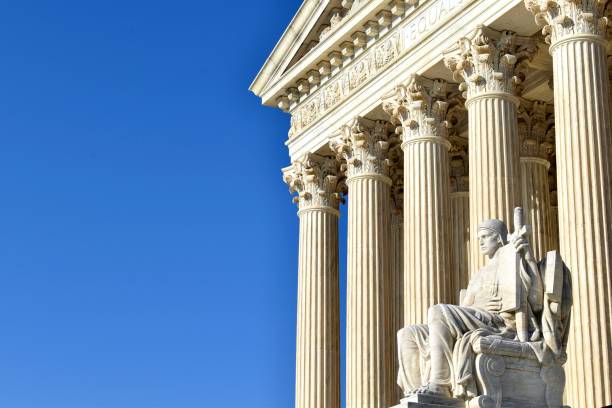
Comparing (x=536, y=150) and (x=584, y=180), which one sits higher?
(x=536, y=150)

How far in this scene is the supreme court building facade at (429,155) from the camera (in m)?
31.3

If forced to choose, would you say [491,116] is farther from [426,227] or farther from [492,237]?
[492,237]

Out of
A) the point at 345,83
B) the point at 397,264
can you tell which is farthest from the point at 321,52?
the point at 397,264

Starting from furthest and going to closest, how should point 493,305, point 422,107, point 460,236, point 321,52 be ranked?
point 460,236 < point 321,52 < point 422,107 < point 493,305

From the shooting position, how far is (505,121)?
35.7 metres

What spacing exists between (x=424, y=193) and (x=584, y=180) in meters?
8.02

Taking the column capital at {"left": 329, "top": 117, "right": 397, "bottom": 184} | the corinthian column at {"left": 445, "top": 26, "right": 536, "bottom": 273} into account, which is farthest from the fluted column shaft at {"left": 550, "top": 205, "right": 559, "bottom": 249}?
the corinthian column at {"left": 445, "top": 26, "right": 536, "bottom": 273}

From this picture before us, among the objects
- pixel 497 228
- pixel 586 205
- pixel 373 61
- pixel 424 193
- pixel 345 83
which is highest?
pixel 373 61

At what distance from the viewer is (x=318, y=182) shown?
152 feet

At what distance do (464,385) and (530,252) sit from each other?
2.90 metres

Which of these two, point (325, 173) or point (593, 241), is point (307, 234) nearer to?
point (325, 173)

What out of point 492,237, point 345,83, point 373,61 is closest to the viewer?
point 492,237

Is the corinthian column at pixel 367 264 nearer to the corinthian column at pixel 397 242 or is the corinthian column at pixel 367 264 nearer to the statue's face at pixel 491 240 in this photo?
the corinthian column at pixel 397 242

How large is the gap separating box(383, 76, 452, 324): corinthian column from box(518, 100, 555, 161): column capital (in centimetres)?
390
